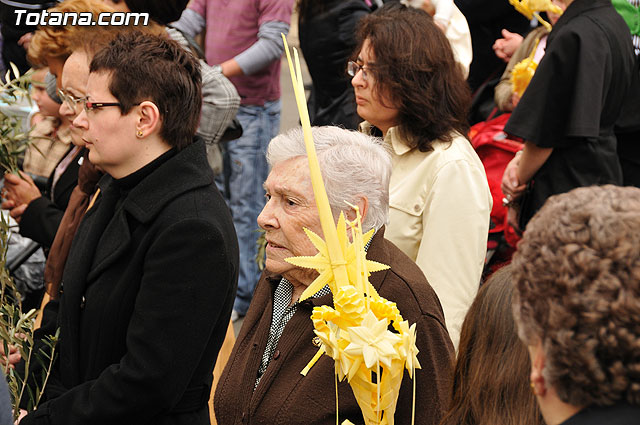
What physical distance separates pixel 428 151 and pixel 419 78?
0.91 feet

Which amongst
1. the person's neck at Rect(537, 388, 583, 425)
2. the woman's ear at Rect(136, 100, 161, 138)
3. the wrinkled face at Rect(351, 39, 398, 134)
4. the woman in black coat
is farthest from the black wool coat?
the person's neck at Rect(537, 388, 583, 425)

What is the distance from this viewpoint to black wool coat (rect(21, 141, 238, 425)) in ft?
8.02

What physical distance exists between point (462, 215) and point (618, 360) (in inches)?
73.9

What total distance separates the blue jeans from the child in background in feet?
4.85

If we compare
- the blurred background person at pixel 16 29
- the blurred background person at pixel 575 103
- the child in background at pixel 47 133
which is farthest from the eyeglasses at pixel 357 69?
the blurred background person at pixel 16 29

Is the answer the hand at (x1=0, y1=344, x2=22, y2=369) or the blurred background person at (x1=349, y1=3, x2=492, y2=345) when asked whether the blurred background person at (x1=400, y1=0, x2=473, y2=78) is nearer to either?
the blurred background person at (x1=349, y1=3, x2=492, y2=345)

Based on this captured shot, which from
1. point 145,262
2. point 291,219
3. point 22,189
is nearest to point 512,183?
point 291,219

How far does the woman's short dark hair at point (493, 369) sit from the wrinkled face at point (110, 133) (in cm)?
128

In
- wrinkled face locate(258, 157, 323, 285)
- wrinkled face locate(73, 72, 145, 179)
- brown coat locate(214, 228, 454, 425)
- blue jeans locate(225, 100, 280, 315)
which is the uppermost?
wrinkled face locate(73, 72, 145, 179)

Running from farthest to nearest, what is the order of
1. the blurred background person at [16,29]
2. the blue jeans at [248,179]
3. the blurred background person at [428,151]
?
1. the blue jeans at [248,179]
2. the blurred background person at [16,29]
3. the blurred background person at [428,151]

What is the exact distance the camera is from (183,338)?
2.46 meters

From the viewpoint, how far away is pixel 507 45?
15.9 feet

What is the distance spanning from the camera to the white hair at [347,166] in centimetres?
253

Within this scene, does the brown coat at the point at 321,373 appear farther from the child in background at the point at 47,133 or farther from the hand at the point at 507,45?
the hand at the point at 507,45
